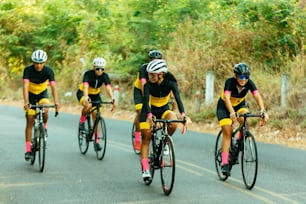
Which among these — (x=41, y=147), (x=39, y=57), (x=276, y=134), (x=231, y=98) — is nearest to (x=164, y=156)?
(x=231, y=98)

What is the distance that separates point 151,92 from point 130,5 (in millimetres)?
15132

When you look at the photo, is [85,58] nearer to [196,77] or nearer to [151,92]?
[196,77]

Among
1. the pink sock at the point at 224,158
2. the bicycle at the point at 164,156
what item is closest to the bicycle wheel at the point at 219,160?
the pink sock at the point at 224,158

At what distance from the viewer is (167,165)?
8883 millimetres

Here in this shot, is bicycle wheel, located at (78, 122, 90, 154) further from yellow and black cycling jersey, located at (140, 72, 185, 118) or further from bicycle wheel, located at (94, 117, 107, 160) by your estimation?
yellow and black cycling jersey, located at (140, 72, 185, 118)

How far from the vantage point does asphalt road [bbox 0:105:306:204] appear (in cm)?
858

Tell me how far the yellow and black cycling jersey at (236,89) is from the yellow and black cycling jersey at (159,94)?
872 mm

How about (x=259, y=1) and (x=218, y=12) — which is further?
(x=218, y=12)

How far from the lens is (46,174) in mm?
10477

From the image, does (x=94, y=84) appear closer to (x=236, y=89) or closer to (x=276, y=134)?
(x=236, y=89)

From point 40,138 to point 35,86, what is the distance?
48.7 inches

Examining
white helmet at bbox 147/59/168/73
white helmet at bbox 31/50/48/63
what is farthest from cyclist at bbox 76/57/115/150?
white helmet at bbox 147/59/168/73

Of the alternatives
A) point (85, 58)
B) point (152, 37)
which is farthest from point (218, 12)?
point (85, 58)

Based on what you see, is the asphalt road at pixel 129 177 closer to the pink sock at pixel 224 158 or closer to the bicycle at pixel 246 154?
the bicycle at pixel 246 154
